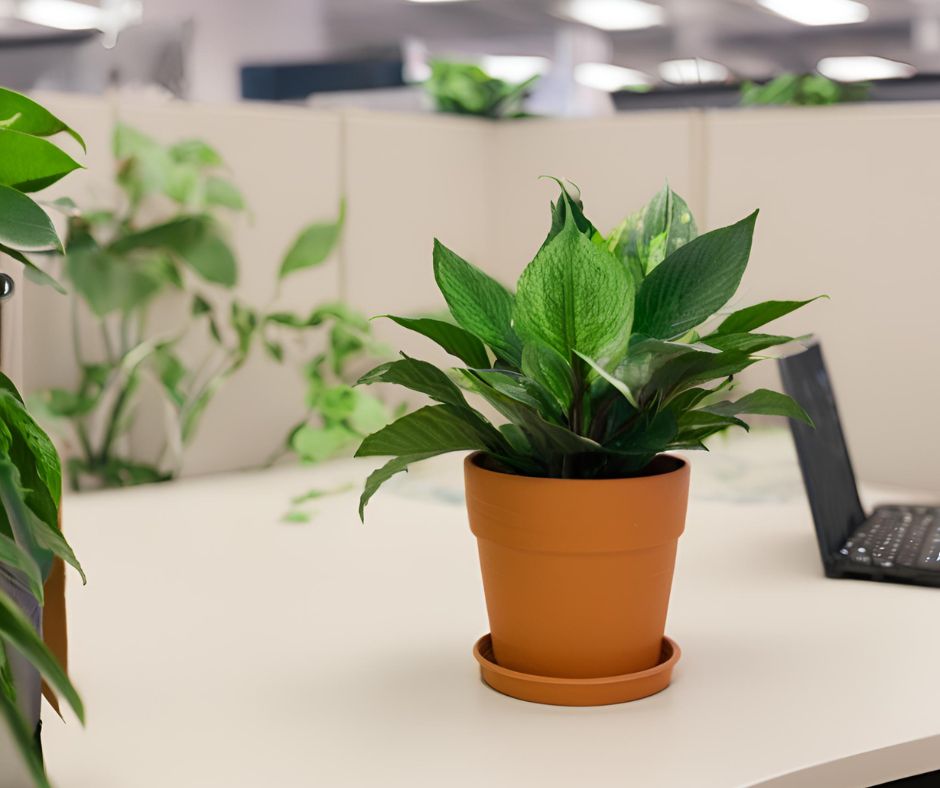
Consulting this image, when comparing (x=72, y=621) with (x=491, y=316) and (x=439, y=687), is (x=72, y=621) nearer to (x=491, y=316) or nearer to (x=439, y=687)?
(x=439, y=687)

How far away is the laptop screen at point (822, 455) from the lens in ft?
3.62

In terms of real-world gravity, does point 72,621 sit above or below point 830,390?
below

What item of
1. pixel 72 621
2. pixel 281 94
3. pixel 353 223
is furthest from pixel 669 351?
pixel 281 94

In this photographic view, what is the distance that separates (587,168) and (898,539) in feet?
2.89

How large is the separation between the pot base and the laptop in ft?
1.17

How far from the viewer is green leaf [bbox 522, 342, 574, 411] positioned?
0.72m

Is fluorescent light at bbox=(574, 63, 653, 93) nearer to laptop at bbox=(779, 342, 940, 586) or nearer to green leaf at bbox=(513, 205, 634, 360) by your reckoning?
laptop at bbox=(779, 342, 940, 586)

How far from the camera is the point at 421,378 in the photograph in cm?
76

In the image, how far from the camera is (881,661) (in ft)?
2.85

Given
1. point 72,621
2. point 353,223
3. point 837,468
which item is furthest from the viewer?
point 353,223

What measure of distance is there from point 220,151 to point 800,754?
3.87 feet

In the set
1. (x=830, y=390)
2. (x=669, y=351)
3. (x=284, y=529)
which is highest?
(x=669, y=351)

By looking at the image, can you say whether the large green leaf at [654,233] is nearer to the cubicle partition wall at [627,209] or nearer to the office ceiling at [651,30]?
the cubicle partition wall at [627,209]

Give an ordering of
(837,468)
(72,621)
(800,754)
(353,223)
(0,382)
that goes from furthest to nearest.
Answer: (353,223) → (837,468) → (72,621) → (800,754) → (0,382)
